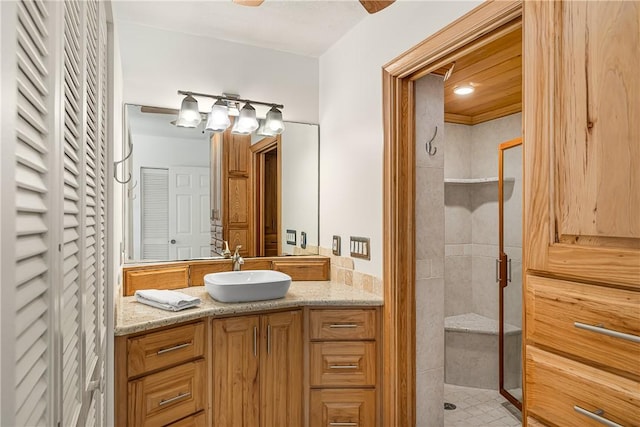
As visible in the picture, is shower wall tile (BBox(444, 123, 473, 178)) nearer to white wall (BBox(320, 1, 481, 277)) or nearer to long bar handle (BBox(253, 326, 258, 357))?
white wall (BBox(320, 1, 481, 277))

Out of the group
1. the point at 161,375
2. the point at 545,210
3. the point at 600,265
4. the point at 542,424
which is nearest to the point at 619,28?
the point at 545,210

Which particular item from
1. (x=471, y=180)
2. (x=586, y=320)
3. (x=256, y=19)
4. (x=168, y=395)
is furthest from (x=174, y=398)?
(x=471, y=180)

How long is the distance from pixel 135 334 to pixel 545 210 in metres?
1.68

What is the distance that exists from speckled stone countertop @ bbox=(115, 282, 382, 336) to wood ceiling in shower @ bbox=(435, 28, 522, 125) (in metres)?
1.34

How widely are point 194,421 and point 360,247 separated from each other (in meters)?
1.27

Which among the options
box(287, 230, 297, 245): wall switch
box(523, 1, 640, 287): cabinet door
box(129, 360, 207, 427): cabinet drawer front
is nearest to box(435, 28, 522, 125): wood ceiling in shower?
box(523, 1, 640, 287): cabinet door

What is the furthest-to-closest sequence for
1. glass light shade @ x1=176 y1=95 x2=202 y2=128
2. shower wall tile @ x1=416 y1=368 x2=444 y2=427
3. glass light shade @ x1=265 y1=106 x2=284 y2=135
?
glass light shade @ x1=265 y1=106 x2=284 y2=135 < glass light shade @ x1=176 y1=95 x2=202 y2=128 < shower wall tile @ x1=416 y1=368 x2=444 y2=427

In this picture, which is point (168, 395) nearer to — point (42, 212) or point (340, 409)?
point (340, 409)

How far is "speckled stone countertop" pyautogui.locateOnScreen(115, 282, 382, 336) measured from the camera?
6.01ft

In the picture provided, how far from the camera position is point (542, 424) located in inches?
50.5

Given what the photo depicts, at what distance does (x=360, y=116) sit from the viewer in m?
2.50

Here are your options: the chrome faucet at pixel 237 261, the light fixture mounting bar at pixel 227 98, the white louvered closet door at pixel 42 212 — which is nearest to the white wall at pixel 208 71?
the light fixture mounting bar at pixel 227 98

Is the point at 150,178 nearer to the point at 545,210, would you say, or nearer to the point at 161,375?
the point at 161,375

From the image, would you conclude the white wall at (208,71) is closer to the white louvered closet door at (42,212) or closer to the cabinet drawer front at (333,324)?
the cabinet drawer front at (333,324)
